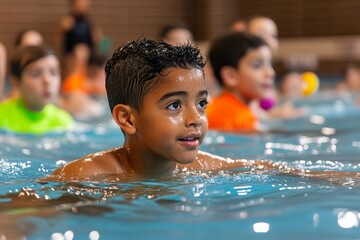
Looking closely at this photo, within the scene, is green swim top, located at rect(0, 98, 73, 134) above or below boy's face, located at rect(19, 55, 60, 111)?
below

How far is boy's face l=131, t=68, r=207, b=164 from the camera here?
9.92 feet

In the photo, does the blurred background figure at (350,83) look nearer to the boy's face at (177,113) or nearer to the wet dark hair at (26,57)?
the wet dark hair at (26,57)

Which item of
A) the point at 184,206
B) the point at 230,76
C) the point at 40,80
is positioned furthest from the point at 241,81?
the point at 184,206

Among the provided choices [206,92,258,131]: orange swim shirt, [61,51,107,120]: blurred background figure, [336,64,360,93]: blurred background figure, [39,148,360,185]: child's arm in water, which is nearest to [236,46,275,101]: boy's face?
[206,92,258,131]: orange swim shirt

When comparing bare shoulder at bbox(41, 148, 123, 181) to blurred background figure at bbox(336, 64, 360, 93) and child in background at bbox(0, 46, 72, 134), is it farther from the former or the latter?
blurred background figure at bbox(336, 64, 360, 93)

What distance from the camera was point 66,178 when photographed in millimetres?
3154

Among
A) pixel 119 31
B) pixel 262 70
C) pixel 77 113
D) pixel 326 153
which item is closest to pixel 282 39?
pixel 119 31

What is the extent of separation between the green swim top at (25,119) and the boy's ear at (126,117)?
3144 mm

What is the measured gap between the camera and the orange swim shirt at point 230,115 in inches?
231

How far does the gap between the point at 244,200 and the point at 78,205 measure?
2.14 ft

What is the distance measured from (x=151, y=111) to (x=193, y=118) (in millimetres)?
190

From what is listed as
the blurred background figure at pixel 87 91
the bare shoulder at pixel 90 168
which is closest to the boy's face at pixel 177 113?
the bare shoulder at pixel 90 168

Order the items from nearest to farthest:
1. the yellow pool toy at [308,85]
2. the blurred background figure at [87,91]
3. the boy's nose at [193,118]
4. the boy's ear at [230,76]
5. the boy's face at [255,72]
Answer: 1. the boy's nose at [193,118]
2. the boy's face at [255,72]
3. the boy's ear at [230,76]
4. the blurred background figure at [87,91]
5. the yellow pool toy at [308,85]

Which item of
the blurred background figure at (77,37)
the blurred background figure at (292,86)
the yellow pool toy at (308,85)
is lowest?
the blurred background figure at (292,86)
